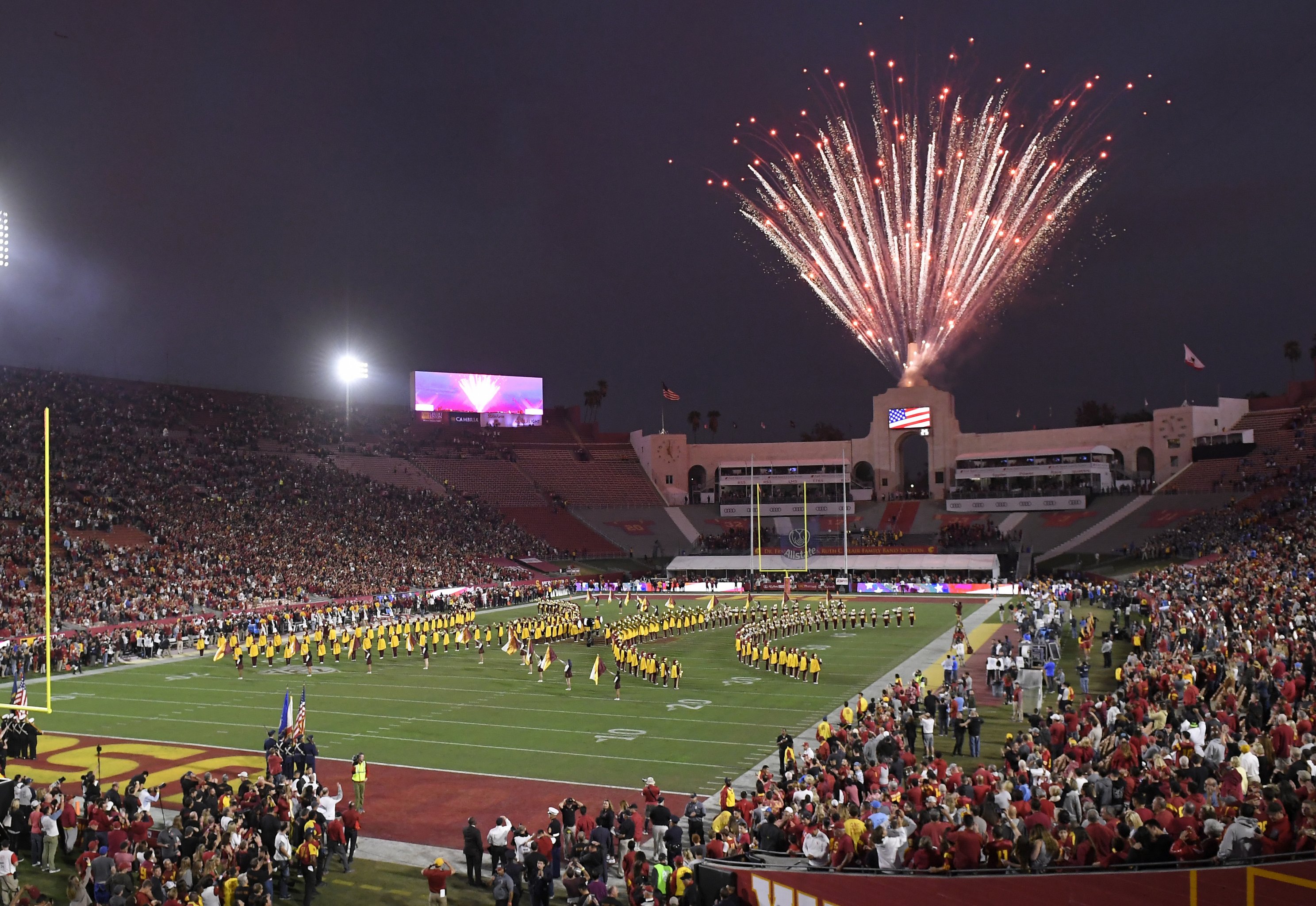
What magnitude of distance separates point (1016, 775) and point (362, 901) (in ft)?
25.5

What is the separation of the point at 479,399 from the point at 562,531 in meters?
17.3

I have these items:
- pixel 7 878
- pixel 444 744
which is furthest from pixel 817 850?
pixel 444 744

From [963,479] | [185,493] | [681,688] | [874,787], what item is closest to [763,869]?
[874,787]

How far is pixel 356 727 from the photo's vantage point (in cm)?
2064

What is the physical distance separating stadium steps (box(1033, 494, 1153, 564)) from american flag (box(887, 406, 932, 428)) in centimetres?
1483

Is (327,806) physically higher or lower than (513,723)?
higher

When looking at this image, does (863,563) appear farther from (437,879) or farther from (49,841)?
(49,841)

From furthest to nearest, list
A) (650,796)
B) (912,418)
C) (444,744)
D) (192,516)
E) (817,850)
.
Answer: (912,418), (192,516), (444,744), (650,796), (817,850)

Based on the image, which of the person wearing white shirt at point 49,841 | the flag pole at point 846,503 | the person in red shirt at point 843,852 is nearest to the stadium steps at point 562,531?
the flag pole at point 846,503

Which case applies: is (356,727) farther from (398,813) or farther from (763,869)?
(763,869)

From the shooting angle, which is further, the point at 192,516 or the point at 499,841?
the point at 192,516

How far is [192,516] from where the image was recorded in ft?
152

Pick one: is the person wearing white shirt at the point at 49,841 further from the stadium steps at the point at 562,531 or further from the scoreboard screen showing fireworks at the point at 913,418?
the scoreboard screen showing fireworks at the point at 913,418

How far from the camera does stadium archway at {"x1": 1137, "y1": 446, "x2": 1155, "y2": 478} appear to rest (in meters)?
64.2
